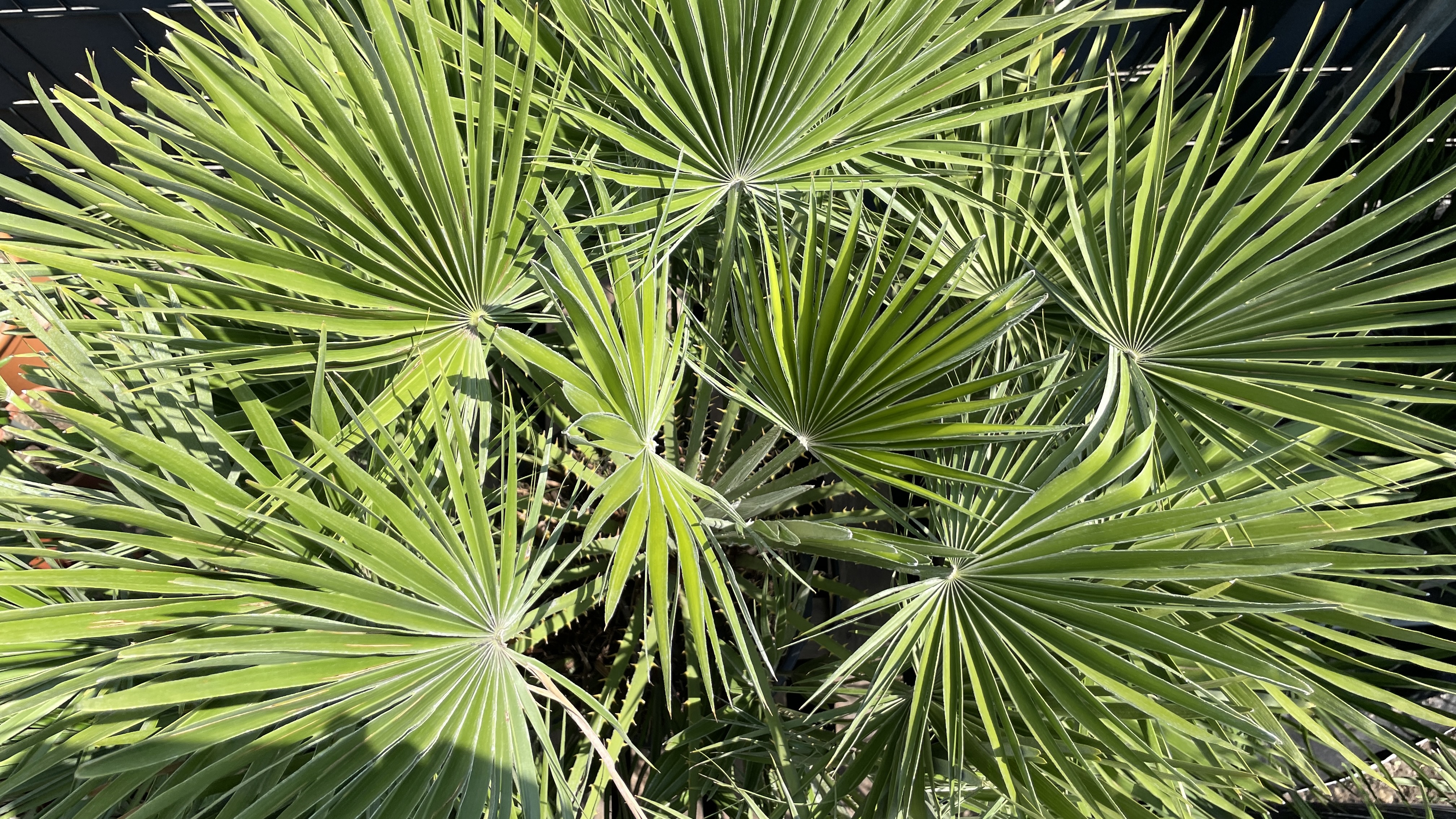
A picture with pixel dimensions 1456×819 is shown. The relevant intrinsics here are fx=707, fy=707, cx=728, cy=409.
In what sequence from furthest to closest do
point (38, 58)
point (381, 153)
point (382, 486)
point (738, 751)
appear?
point (38, 58)
point (738, 751)
point (381, 153)
point (382, 486)

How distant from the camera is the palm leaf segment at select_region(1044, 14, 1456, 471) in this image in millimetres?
701

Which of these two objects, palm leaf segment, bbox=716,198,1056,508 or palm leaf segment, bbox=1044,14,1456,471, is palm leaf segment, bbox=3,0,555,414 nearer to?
palm leaf segment, bbox=716,198,1056,508

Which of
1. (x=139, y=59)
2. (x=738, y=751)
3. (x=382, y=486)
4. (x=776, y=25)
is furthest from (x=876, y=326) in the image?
(x=139, y=59)

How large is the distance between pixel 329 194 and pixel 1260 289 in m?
0.97

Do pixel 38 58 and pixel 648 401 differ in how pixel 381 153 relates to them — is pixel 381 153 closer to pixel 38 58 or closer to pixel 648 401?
pixel 648 401

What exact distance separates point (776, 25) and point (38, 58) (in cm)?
Result: 237

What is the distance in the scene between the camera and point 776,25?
29.9 inches

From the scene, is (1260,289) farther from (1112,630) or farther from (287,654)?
(287,654)

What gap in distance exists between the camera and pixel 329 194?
0.70m

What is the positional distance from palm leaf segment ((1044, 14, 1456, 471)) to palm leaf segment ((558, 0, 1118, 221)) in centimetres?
18

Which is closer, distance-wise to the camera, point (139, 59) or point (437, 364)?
point (437, 364)

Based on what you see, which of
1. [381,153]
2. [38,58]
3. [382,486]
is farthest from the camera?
[38,58]

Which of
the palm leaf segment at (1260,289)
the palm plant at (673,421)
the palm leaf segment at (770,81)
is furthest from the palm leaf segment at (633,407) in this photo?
the palm leaf segment at (1260,289)

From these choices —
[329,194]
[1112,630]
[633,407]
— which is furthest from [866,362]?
[329,194]
